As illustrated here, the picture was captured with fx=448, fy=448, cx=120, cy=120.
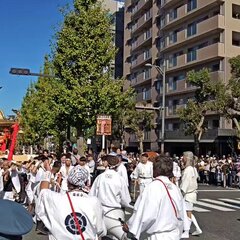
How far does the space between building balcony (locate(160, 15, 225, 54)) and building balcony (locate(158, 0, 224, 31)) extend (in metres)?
1.15

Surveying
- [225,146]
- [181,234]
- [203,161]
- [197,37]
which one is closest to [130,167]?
[203,161]

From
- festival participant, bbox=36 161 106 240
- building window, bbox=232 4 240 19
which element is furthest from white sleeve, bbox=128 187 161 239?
building window, bbox=232 4 240 19

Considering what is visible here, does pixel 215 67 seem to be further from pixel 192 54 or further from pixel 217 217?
pixel 217 217

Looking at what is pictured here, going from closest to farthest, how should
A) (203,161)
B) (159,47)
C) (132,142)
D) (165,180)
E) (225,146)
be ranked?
(165,180) → (203,161) → (225,146) → (159,47) → (132,142)

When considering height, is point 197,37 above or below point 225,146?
above

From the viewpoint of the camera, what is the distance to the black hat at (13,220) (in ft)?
6.82

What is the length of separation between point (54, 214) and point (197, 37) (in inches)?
1502

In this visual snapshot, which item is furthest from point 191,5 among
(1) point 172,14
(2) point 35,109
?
(2) point 35,109

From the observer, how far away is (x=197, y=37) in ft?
133

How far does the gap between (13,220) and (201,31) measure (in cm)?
3964

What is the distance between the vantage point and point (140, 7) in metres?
54.0

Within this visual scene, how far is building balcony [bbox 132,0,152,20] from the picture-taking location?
52219 mm

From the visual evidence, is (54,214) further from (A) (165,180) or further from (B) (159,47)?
(B) (159,47)

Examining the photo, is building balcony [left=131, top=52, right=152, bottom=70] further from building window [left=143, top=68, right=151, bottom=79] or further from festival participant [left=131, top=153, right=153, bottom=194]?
festival participant [left=131, top=153, right=153, bottom=194]
